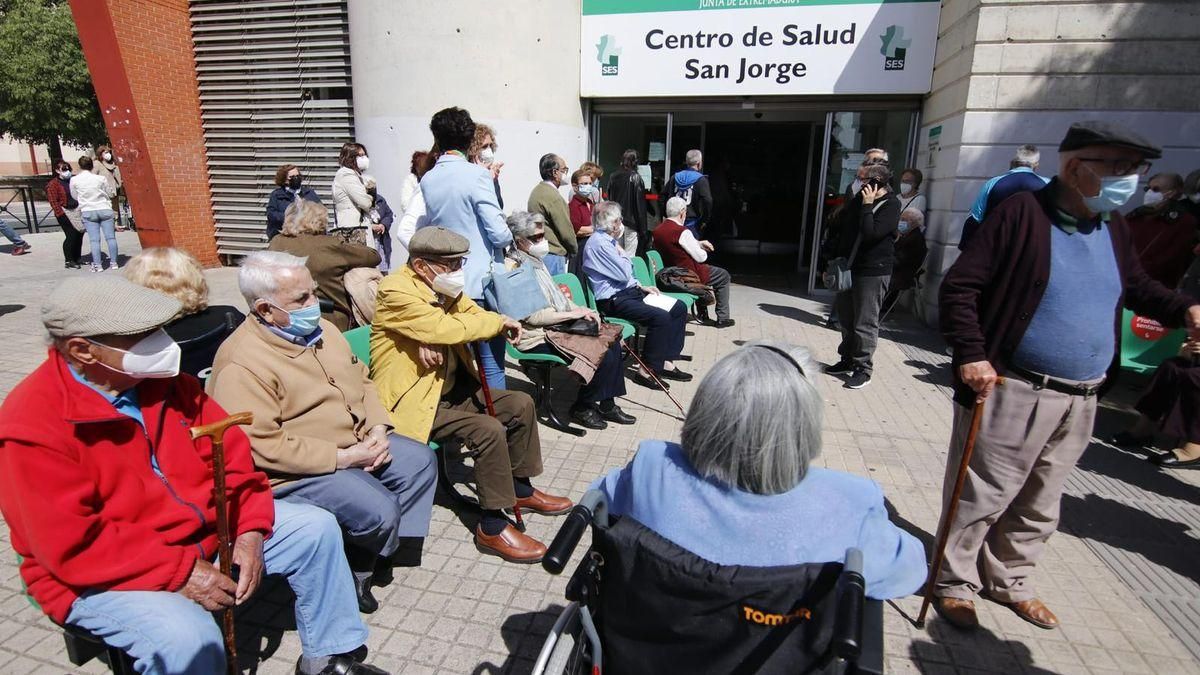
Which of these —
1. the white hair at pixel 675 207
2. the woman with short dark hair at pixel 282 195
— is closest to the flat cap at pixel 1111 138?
the white hair at pixel 675 207

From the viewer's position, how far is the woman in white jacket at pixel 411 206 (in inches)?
192

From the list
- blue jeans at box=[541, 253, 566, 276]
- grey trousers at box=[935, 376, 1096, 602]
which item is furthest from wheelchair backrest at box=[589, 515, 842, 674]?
blue jeans at box=[541, 253, 566, 276]

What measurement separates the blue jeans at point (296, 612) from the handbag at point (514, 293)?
2.17 meters

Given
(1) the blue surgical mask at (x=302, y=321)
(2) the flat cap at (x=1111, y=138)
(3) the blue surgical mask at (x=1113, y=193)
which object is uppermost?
(2) the flat cap at (x=1111, y=138)

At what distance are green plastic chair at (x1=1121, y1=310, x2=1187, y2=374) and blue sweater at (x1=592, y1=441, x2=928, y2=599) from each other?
15.8 ft

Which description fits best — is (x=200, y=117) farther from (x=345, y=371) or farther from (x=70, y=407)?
(x=70, y=407)

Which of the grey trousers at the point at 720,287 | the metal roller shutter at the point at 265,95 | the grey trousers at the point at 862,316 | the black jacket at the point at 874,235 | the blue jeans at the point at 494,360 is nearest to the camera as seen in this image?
the blue jeans at the point at 494,360

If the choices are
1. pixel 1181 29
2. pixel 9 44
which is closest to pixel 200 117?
pixel 1181 29

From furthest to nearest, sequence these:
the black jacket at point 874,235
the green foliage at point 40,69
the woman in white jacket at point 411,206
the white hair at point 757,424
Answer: the green foliage at point 40,69
the black jacket at point 874,235
the woman in white jacket at point 411,206
the white hair at point 757,424

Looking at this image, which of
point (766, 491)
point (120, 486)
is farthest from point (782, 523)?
point (120, 486)

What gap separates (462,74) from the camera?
8273 millimetres

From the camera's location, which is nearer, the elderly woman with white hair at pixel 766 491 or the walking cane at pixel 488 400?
the elderly woman with white hair at pixel 766 491

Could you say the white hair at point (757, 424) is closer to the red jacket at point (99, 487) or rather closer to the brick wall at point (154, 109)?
the red jacket at point (99, 487)

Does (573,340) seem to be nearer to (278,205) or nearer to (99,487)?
(99,487)
